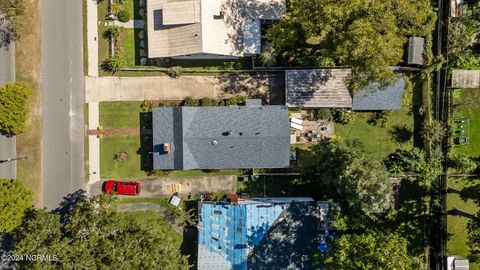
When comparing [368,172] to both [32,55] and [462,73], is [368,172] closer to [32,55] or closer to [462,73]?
[462,73]

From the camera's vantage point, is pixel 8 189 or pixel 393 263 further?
pixel 8 189

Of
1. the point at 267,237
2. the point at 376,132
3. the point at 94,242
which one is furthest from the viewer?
the point at 376,132

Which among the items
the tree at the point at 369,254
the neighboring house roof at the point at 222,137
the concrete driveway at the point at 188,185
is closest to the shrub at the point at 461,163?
the tree at the point at 369,254

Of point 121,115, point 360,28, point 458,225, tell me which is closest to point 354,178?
point 360,28

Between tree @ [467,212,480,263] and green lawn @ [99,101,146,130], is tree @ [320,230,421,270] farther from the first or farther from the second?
green lawn @ [99,101,146,130]

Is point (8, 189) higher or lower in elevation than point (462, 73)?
lower

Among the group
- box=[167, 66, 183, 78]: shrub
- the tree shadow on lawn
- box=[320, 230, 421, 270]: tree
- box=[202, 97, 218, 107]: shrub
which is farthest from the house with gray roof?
the tree shadow on lawn

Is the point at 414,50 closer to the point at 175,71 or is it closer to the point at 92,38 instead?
the point at 175,71

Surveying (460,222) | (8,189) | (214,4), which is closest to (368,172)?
(460,222)
